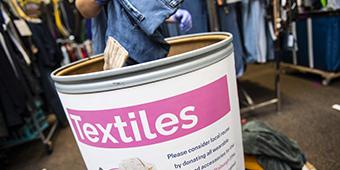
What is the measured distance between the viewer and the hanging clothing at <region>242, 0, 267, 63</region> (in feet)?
5.49

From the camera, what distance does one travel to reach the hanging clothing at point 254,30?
1674mm

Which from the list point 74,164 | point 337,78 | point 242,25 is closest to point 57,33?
point 74,164

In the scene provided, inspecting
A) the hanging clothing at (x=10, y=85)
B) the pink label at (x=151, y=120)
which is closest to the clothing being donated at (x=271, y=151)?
the pink label at (x=151, y=120)

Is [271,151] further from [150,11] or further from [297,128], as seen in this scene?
[150,11]

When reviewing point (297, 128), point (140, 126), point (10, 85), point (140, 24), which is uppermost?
point (140, 24)

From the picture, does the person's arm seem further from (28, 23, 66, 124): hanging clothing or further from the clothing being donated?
(28, 23, 66, 124): hanging clothing

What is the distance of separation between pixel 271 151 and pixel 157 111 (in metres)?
0.76

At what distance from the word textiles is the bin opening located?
0.23 m

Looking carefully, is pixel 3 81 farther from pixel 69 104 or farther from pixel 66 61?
pixel 69 104

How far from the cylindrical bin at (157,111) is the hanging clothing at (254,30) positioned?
1241mm

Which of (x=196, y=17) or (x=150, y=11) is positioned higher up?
(x=150, y=11)

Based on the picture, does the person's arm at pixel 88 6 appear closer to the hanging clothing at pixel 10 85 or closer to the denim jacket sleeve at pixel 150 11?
the denim jacket sleeve at pixel 150 11

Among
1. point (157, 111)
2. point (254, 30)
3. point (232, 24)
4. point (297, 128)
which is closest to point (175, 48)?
point (157, 111)

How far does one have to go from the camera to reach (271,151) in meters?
1.04
